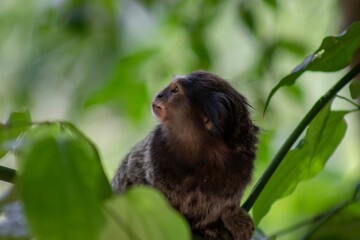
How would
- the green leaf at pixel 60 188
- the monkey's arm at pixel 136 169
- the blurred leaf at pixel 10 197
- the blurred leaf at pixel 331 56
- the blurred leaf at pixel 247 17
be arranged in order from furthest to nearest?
the blurred leaf at pixel 247 17 → the monkey's arm at pixel 136 169 → the blurred leaf at pixel 331 56 → the blurred leaf at pixel 10 197 → the green leaf at pixel 60 188

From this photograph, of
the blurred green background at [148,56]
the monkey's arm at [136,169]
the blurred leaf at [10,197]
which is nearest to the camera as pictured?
the blurred leaf at [10,197]

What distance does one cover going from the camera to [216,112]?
1.12 metres

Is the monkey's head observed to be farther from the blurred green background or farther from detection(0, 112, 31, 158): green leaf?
the blurred green background

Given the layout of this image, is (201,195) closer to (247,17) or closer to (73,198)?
(73,198)

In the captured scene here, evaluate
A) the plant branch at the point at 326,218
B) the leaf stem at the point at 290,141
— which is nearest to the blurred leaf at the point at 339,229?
the plant branch at the point at 326,218

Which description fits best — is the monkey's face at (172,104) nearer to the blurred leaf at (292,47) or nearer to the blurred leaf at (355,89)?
the blurred leaf at (355,89)

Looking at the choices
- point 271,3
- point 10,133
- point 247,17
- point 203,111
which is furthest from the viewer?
point 247,17

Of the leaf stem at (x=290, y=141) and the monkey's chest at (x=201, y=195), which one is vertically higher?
the leaf stem at (x=290, y=141)

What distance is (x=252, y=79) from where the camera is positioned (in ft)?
7.07

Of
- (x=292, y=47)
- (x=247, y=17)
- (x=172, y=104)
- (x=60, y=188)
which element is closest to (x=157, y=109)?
(x=172, y=104)

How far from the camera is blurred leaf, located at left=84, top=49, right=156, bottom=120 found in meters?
2.03

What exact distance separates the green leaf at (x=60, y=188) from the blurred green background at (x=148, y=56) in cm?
121

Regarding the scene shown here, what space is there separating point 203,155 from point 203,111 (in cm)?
7

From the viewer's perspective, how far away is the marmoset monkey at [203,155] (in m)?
1.16
